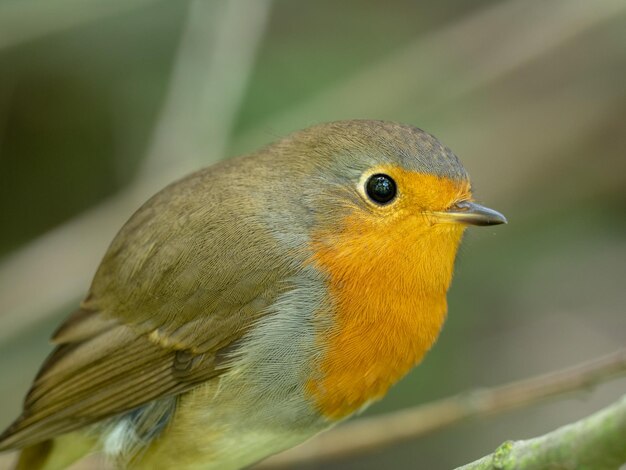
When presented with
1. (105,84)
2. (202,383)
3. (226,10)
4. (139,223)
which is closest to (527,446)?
(202,383)

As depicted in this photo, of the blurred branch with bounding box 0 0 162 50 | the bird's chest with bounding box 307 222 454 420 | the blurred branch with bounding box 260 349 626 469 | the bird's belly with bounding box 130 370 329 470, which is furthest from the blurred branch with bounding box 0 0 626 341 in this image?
the bird's chest with bounding box 307 222 454 420

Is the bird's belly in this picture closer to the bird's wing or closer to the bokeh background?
the bird's wing

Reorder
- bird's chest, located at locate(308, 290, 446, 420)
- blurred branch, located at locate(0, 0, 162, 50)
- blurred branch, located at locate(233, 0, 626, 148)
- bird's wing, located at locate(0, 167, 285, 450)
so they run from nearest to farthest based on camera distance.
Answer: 1. bird's chest, located at locate(308, 290, 446, 420)
2. bird's wing, located at locate(0, 167, 285, 450)
3. blurred branch, located at locate(0, 0, 162, 50)
4. blurred branch, located at locate(233, 0, 626, 148)

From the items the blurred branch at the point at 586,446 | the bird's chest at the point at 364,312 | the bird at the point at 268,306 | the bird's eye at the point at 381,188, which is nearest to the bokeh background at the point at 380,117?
the bird at the point at 268,306

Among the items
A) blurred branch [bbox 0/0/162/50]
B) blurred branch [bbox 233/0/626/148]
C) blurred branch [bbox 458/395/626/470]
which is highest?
blurred branch [bbox 0/0/162/50]

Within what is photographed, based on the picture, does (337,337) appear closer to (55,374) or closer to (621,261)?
(55,374)

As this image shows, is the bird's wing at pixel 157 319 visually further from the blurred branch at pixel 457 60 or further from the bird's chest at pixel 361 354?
the blurred branch at pixel 457 60

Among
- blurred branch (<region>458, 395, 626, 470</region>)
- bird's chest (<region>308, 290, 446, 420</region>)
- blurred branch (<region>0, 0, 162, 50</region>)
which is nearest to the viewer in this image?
blurred branch (<region>458, 395, 626, 470</region>)

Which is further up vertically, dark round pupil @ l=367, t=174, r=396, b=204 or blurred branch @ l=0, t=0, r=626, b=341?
blurred branch @ l=0, t=0, r=626, b=341
